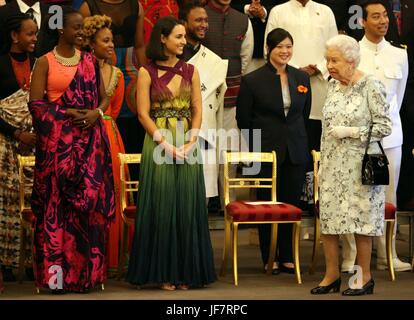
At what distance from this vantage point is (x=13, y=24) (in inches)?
352

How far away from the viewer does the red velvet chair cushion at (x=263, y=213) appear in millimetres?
8805

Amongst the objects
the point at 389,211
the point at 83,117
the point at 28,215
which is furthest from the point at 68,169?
the point at 389,211

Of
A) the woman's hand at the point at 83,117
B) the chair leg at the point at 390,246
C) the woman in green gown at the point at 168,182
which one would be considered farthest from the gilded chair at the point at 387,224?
the woman's hand at the point at 83,117

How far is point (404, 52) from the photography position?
31.8ft

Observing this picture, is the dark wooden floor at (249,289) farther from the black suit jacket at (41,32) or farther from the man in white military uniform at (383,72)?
the black suit jacket at (41,32)

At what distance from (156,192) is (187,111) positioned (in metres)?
0.62

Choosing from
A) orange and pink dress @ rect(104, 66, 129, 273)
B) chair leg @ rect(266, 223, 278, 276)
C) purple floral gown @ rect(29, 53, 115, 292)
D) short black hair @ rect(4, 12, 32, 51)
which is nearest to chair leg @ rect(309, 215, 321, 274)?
chair leg @ rect(266, 223, 278, 276)

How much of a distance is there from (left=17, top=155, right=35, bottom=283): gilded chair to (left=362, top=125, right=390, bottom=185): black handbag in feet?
7.87

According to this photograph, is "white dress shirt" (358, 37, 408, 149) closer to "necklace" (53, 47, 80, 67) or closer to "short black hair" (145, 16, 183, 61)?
"short black hair" (145, 16, 183, 61)

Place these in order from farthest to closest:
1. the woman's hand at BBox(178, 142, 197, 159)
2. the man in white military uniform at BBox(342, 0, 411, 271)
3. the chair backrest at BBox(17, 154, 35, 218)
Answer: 1. the man in white military uniform at BBox(342, 0, 411, 271)
2. the chair backrest at BBox(17, 154, 35, 218)
3. the woman's hand at BBox(178, 142, 197, 159)

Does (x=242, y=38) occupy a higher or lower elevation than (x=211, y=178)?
higher

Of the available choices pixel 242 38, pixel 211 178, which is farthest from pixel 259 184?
pixel 242 38

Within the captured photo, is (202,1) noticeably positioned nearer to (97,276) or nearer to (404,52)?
(404,52)

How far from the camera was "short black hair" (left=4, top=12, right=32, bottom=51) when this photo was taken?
8.92 metres
